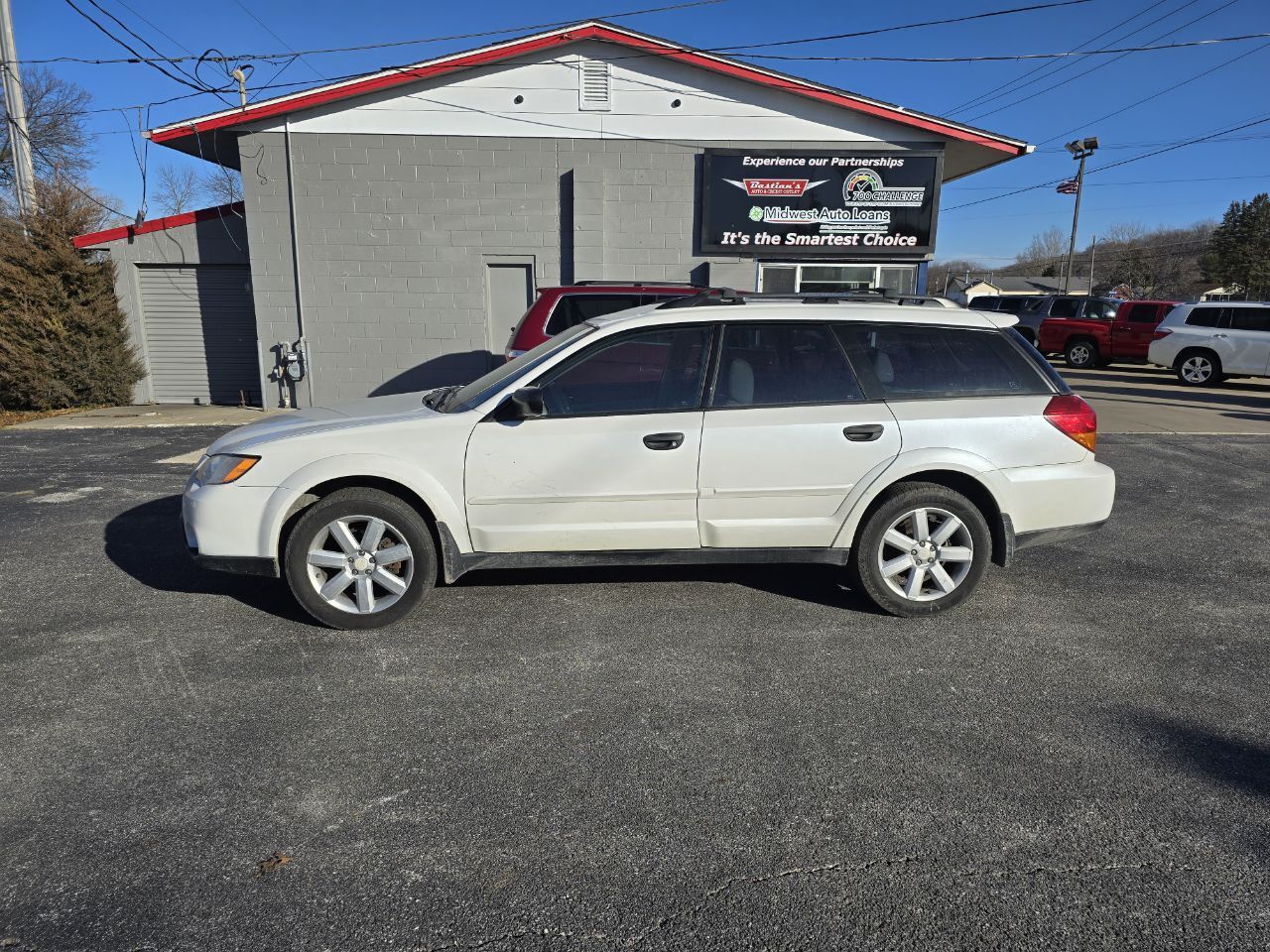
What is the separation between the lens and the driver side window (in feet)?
14.4

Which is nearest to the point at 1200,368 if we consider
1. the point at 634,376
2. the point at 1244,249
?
the point at 634,376

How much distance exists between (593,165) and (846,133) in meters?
3.91

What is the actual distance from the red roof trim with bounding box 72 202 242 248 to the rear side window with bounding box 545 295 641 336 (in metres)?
7.33

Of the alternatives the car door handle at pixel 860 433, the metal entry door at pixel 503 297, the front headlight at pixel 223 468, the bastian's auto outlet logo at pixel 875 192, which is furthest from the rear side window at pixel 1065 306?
the front headlight at pixel 223 468

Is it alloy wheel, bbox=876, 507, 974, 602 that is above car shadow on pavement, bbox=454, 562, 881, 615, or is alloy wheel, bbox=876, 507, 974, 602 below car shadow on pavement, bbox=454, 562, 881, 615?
above

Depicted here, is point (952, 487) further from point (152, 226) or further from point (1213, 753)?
point (152, 226)

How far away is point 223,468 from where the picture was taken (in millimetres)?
4227

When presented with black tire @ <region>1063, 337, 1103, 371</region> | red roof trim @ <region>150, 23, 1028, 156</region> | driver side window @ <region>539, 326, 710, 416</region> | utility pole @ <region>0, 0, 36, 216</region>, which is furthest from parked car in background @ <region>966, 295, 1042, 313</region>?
utility pole @ <region>0, 0, 36, 216</region>

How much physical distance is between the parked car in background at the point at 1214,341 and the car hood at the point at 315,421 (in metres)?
17.8

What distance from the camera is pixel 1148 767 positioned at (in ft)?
9.98

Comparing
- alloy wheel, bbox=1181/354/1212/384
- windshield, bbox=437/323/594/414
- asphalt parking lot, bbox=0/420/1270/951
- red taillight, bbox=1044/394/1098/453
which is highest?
windshield, bbox=437/323/594/414

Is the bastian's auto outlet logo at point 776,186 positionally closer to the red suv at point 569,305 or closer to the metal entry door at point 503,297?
the metal entry door at point 503,297

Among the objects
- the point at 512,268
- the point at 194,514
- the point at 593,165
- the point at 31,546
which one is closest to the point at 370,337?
the point at 512,268

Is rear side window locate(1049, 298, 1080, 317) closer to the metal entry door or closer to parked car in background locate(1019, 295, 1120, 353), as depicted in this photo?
parked car in background locate(1019, 295, 1120, 353)
